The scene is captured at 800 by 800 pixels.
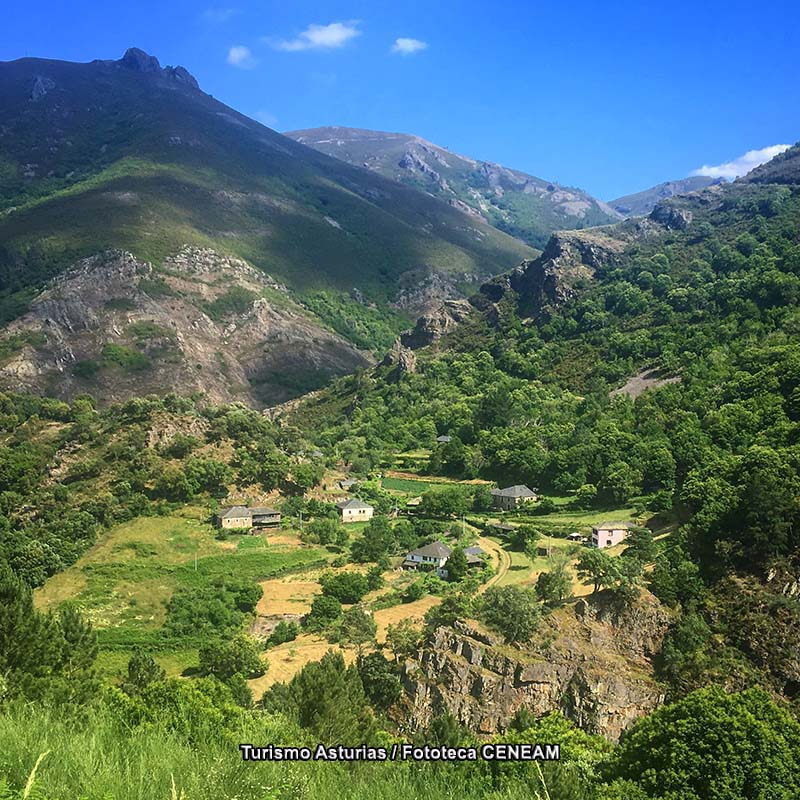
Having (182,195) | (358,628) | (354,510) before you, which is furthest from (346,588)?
(182,195)

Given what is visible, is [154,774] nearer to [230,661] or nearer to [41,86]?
[230,661]

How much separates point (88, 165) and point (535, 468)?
126 metres

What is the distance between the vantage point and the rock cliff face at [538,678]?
63.9ft

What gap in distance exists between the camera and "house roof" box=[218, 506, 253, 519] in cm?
3761

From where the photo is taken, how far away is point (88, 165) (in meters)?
135

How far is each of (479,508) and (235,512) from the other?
1585 centimetres

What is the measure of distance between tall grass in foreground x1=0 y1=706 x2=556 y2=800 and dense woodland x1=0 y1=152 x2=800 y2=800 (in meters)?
0.04

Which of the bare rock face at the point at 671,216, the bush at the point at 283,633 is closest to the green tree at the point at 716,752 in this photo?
the bush at the point at 283,633

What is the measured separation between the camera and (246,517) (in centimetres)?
3838

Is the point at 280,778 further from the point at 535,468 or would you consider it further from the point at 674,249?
the point at 674,249

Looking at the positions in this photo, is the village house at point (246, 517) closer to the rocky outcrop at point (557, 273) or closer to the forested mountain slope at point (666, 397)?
the forested mountain slope at point (666, 397)

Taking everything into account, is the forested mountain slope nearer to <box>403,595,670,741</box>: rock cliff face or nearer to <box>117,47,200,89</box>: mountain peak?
<box>403,595,670,741</box>: rock cliff face

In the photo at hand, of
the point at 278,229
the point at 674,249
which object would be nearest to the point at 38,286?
the point at 278,229

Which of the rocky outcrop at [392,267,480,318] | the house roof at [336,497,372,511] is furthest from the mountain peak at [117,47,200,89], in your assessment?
the house roof at [336,497,372,511]
